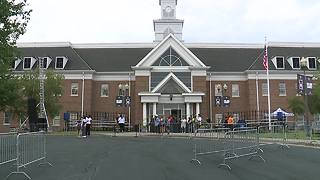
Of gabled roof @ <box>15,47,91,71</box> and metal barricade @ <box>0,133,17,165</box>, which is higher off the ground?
A: gabled roof @ <box>15,47,91,71</box>

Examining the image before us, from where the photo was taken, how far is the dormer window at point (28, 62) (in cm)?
5491

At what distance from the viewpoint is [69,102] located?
53844 millimetres

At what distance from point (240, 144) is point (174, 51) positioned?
A: 36.5m

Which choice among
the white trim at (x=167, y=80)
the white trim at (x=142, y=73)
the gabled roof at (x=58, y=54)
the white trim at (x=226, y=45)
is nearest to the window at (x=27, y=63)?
the gabled roof at (x=58, y=54)

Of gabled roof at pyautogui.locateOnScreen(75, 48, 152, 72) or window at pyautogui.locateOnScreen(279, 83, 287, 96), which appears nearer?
window at pyautogui.locateOnScreen(279, 83, 287, 96)

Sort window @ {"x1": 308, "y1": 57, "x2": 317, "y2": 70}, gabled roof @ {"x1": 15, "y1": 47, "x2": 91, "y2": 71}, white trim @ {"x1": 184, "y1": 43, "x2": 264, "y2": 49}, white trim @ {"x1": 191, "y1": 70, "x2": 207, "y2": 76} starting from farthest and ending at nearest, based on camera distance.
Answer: white trim @ {"x1": 184, "y1": 43, "x2": 264, "y2": 49}
window @ {"x1": 308, "y1": 57, "x2": 317, "y2": 70}
gabled roof @ {"x1": 15, "y1": 47, "x2": 91, "y2": 71}
white trim @ {"x1": 191, "y1": 70, "x2": 207, "y2": 76}

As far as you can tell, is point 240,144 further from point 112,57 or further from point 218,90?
point 112,57

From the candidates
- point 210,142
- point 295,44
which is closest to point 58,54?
point 295,44

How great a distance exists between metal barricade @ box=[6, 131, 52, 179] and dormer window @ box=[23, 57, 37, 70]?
141 feet

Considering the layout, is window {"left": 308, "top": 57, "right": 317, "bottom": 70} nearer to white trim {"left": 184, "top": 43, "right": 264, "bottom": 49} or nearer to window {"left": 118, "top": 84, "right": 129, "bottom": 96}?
white trim {"left": 184, "top": 43, "right": 264, "bottom": 49}

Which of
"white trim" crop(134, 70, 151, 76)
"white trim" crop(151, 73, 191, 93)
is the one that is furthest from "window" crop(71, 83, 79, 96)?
"white trim" crop(151, 73, 191, 93)

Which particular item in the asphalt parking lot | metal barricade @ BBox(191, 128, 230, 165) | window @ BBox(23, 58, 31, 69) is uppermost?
window @ BBox(23, 58, 31, 69)

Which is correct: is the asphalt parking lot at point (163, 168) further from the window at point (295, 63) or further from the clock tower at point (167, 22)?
the clock tower at point (167, 22)

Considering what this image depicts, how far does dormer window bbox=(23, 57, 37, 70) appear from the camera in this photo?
180 feet
